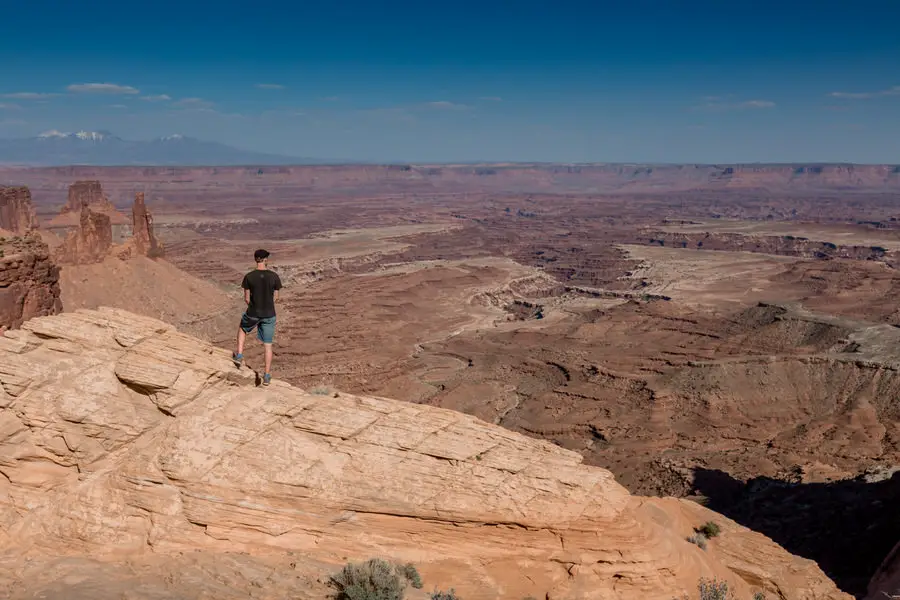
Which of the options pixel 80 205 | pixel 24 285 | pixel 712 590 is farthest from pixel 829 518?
pixel 80 205

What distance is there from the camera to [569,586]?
371 inches

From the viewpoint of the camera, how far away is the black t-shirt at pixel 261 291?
10664mm

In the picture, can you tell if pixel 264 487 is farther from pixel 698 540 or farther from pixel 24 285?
pixel 24 285

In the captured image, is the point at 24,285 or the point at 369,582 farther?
the point at 24,285

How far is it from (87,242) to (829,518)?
155 ft

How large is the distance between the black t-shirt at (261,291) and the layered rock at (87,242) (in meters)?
41.2

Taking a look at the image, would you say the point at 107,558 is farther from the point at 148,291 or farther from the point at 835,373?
the point at 148,291

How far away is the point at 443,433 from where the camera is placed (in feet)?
33.5

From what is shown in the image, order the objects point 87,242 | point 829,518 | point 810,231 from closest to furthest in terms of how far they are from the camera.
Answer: point 829,518 < point 87,242 < point 810,231

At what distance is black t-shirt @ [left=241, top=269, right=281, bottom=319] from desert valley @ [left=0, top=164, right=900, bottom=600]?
3.36 ft

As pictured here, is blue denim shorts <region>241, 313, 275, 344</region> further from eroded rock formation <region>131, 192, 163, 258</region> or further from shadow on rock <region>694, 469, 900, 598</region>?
eroded rock formation <region>131, 192, 163, 258</region>

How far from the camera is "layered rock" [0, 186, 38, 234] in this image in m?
55.2

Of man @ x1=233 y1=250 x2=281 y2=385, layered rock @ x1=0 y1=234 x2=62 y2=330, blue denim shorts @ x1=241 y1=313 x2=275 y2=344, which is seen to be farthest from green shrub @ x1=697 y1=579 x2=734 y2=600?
layered rock @ x1=0 y1=234 x2=62 y2=330

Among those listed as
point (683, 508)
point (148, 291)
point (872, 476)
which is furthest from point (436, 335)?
point (683, 508)
